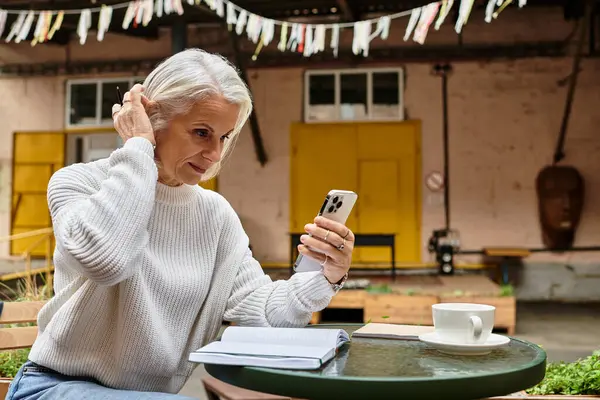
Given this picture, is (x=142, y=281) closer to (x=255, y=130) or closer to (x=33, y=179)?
(x=255, y=130)

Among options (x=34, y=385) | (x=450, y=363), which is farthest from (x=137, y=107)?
(x=450, y=363)

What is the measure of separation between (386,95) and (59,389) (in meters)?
8.60

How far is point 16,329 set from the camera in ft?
7.72

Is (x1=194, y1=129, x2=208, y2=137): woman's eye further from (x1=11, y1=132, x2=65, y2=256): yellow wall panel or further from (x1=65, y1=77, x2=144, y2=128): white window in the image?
(x1=11, y1=132, x2=65, y2=256): yellow wall panel

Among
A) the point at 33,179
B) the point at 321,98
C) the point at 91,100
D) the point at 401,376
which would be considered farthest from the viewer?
the point at 91,100

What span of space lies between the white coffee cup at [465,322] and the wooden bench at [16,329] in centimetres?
168

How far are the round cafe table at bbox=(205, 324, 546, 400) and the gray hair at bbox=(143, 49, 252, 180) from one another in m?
0.64

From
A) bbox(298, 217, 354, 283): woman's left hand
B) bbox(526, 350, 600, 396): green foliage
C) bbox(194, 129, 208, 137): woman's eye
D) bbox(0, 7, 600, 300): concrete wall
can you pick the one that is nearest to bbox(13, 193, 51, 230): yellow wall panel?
bbox(0, 7, 600, 300): concrete wall

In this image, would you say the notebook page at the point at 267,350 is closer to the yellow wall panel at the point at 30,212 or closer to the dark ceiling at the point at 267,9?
the dark ceiling at the point at 267,9

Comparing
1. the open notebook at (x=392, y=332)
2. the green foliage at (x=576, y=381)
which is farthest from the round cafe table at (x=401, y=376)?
the green foliage at (x=576, y=381)

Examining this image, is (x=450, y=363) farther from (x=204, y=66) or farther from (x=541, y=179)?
(x=541, y=179)

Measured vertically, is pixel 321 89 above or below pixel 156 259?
above

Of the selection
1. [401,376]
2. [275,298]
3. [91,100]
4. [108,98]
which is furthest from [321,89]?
[401,376]

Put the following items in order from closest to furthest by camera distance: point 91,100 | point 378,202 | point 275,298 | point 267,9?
point 275,298 < point 267,9 < point 378,202 < point 91,100
